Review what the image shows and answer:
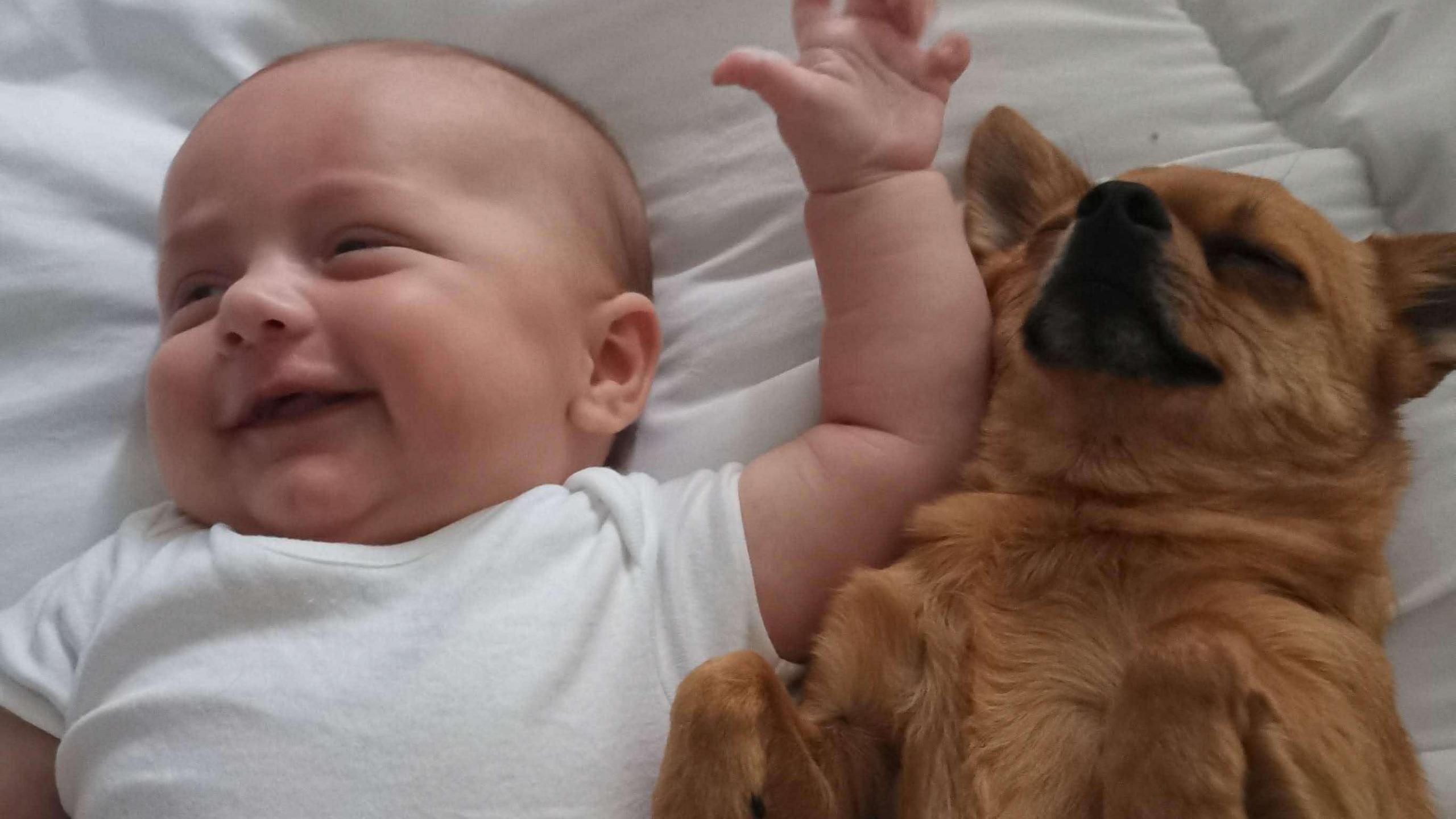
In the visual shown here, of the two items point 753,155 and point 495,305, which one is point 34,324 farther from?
point 753,155

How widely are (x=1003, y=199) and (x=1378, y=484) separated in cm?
61

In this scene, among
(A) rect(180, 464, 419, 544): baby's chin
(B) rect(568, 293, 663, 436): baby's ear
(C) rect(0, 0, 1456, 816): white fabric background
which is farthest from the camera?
(C) rect(0, 0, 1456, 816): white fabric background

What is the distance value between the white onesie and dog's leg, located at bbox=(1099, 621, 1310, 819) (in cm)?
43

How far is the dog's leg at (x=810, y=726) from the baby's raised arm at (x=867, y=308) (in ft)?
0.42

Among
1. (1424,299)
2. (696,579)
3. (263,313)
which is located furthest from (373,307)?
(1424,299)

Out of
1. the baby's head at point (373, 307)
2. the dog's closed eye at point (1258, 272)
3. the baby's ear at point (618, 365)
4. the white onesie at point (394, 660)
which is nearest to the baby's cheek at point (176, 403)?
the baby's head at point (373, 307)

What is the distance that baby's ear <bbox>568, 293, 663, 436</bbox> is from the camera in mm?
1237

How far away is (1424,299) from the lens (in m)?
1.14

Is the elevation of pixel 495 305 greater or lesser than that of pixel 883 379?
greater

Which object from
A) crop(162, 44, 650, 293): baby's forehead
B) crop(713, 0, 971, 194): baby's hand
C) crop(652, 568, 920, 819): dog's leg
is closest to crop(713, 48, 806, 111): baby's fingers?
crop(713, 0, 971, 194): baby's hand

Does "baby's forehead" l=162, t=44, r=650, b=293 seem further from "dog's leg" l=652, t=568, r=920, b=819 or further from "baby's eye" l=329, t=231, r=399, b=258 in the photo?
"dog's leg" l=652, t=568, r=920, b=819

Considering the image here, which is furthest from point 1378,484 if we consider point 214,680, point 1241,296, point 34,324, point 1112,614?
point 34,324

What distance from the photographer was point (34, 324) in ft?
4.67

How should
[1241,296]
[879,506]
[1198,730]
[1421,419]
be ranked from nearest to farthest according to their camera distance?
1. [1198,730]
2. [1241,296]
3. [879,506]
4. [1421,419]
